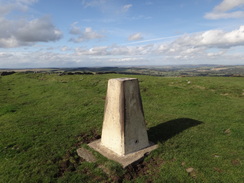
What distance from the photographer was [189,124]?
31.3 ft

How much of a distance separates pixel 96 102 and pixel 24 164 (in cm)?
860

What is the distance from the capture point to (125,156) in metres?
6.50

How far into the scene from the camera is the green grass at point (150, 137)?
562cm

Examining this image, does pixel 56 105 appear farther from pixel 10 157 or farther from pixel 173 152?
pixel 173 152

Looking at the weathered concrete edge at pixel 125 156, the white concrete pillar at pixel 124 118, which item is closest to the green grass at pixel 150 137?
the weathered concrete edge at pixel 125 156

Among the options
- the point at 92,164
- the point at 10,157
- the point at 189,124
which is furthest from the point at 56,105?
the point at 189,124

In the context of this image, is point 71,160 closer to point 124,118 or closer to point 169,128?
point 124,118

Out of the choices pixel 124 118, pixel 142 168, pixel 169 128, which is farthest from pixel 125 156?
pixel 169 128

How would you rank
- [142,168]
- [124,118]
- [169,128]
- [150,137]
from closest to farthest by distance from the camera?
[142,168], [124,118], [150,137], [169,128]

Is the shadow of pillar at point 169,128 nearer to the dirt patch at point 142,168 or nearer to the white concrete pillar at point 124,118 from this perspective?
the white concrete pillar at point 124,118

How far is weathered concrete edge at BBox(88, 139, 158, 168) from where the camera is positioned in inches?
243

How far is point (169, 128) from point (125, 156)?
138 inches

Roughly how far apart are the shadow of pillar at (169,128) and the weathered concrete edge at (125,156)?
89 cm

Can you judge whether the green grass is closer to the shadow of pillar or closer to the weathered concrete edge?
the shadow of pillar
